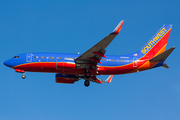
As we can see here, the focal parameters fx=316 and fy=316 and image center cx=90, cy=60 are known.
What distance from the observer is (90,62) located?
4584 centimetres

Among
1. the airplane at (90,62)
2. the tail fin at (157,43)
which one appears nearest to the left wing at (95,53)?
the airplane at (90,62)

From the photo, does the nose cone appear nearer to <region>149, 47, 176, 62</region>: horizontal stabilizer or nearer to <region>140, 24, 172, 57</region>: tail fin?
<region>140, 24, 172, 57</region>: tail fin

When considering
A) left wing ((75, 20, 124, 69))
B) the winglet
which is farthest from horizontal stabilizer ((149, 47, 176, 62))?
the winglet

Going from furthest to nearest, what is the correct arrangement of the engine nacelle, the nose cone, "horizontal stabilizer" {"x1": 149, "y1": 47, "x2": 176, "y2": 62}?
the engine nacelle
the nose cone
"horizontal stabilizer" {"x1": 149, "y1": 47, "x2": 176, "y2": 62}

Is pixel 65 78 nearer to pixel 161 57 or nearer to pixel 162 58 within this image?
pixel 161 57

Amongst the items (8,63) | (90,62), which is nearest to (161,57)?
(90,62)

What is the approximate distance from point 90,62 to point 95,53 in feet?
9.27

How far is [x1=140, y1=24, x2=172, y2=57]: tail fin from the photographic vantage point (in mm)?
48969

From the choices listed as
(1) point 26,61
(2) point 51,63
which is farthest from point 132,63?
→ (1) point 26,61

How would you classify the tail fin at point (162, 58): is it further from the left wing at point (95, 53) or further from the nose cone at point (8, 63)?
the nose cone at point (8, 63)

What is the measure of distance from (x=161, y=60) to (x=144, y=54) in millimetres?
3070

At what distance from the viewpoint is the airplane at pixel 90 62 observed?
44781 mm

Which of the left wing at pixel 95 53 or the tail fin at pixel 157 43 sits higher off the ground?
the tail fin at pixel 157 43

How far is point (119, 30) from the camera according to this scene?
3947cm
